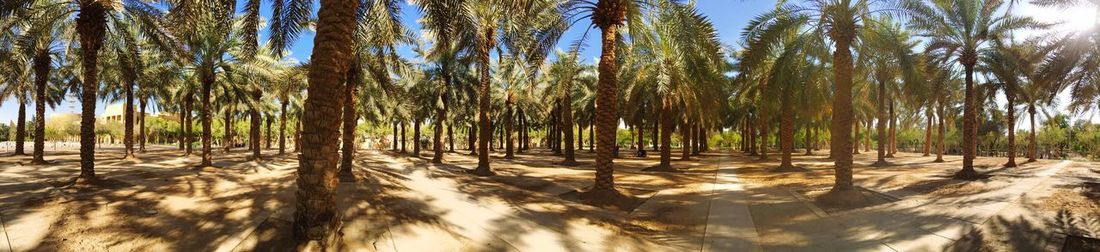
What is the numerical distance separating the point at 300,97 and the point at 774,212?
116ft

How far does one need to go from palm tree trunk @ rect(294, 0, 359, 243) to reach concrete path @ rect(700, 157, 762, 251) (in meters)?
5.41

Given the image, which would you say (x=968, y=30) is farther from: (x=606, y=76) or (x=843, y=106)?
(x=606, y=76)

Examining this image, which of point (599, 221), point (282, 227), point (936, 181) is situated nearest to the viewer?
point (282, 227)

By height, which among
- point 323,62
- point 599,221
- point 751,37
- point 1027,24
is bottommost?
point 599,221

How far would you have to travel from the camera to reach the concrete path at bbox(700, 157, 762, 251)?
8.09 m

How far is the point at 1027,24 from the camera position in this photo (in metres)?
19.1

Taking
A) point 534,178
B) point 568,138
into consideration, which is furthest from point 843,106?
point 568,138

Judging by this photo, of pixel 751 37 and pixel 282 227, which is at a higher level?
pixel 751 37

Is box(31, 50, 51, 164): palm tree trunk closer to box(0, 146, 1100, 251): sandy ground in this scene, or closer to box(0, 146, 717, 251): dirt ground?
box(0, 146, 717, 251): dirt ground

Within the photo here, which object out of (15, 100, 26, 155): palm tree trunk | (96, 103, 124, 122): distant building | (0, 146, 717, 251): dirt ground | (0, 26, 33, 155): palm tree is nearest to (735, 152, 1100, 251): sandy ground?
(0, 146, 717, 251): dirt ground

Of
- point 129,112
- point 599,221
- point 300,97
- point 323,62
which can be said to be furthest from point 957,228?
point 300,97

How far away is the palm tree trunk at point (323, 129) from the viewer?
257 inches

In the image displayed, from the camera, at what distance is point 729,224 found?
955 centimetres

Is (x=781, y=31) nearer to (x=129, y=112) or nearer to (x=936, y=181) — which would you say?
(x=936, y=181)
